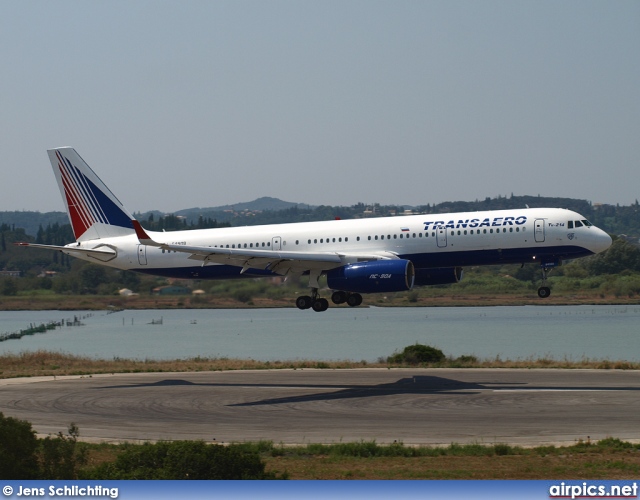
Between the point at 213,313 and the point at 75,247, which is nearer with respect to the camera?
the point at 75,247

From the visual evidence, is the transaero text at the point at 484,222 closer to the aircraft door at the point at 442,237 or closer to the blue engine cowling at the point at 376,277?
the aircraft door at the point at 442,237

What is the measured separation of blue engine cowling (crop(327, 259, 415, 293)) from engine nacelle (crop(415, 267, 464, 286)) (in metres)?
3.04

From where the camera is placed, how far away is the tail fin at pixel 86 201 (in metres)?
53.0

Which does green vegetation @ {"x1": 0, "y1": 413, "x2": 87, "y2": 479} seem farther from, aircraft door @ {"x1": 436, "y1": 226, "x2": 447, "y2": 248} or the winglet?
aircraft door @ {"x1": 436, "y1": 226, "x2": 447, "y2": 248}

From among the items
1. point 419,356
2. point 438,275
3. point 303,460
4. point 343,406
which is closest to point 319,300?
point 438,275

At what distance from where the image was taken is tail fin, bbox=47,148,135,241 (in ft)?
174

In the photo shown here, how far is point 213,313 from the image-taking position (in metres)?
138

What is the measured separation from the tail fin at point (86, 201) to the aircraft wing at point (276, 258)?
8220 millimetres

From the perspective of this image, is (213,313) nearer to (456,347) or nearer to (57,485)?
(456,347)

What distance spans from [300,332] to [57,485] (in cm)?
8658

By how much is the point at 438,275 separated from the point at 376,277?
5068 mm

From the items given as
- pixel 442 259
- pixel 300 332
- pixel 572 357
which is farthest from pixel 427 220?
pixel 300 332

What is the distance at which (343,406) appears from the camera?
115 ft

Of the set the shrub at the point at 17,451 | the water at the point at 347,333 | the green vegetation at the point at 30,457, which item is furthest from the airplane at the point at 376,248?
the green vegetation at the point at 30,457
